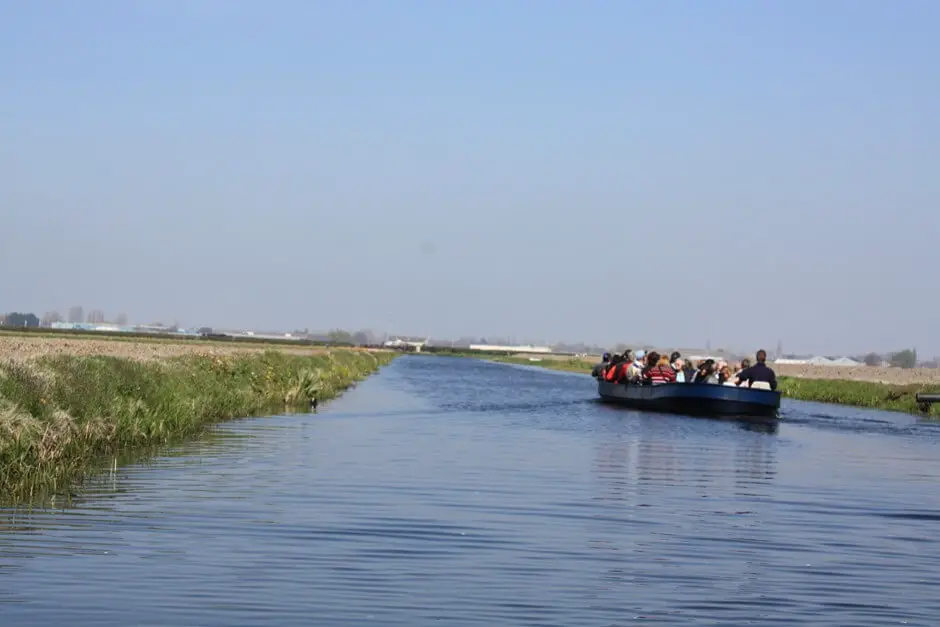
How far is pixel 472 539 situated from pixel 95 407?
9852 mm

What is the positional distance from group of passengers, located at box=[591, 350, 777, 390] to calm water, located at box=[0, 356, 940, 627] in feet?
56.7

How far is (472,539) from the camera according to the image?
1611 centimetres

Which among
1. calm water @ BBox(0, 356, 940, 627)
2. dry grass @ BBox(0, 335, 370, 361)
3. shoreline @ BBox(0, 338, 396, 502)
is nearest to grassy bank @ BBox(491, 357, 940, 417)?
dry grass @ BBox(0, 335, 370, 361)

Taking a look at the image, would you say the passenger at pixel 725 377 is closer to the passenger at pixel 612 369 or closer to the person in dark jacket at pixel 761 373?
Answer: the person in dark jacket at pixel 761 373

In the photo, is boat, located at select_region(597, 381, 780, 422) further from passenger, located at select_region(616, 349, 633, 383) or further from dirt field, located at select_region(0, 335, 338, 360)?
dirt field, located at select_region(0, 335, 338, 360)

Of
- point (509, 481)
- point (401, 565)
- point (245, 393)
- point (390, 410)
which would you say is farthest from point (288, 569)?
point (390, 410)

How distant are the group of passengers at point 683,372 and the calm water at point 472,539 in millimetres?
17291

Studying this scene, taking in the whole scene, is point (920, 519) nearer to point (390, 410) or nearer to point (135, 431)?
point (135, 431)

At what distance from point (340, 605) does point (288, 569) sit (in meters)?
1.77

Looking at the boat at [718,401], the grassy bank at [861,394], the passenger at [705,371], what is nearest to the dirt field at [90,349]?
the boat at [718,401]

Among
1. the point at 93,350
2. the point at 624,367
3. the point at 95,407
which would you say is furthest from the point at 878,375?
the point at 95,407

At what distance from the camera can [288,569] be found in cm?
1362

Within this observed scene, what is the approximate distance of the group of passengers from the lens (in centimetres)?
4828

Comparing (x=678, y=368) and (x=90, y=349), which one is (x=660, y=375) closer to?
(x=678, y=368)
